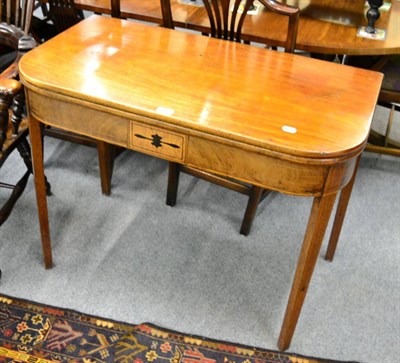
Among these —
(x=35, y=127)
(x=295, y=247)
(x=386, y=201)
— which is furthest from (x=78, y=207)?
(x=386, y=201)

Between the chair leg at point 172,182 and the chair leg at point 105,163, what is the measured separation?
27cm

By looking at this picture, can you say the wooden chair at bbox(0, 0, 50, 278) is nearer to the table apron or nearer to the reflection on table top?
the table apron

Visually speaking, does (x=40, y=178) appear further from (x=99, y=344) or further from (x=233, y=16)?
(x=233, y=16)

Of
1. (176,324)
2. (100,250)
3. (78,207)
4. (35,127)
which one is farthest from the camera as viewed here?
(78,207)

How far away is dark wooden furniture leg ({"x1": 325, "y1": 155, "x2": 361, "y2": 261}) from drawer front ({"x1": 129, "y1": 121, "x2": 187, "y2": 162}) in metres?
0.69

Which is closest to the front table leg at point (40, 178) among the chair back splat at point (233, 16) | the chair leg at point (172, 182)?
the chair leg at point (172, 182)

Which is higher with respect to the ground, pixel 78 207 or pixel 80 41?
pixel 80 41

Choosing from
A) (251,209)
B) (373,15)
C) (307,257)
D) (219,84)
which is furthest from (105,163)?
(373,15)

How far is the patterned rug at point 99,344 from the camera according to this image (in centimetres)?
163

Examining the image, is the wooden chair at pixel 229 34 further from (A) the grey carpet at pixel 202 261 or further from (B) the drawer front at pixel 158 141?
(B) the drawer front at pixel 158 141

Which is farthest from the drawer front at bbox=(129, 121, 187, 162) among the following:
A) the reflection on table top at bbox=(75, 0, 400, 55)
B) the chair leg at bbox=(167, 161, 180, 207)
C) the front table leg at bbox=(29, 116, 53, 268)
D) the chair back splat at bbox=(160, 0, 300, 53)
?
the reflection on table top at bbox=(75, 0, 400, 55)

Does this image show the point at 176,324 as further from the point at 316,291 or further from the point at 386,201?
the point at 386,201

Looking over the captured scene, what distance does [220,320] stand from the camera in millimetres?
1758

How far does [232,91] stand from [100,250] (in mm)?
926
